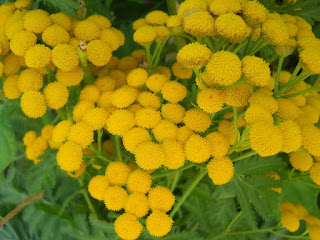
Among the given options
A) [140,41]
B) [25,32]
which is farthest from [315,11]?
[25,32]

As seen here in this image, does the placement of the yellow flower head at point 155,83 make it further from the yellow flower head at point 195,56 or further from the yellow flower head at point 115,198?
the yellow flower head at point 115,198

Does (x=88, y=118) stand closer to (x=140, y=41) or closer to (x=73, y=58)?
(x=73, y=58)

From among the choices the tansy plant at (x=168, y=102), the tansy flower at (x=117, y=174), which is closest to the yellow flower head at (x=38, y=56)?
the tansy plant at (x=168, y=102)

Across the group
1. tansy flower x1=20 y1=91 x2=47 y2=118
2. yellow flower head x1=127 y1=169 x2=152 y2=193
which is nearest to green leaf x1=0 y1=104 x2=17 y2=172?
tansy flower x1=20 y1=91 x2=47 y2=118

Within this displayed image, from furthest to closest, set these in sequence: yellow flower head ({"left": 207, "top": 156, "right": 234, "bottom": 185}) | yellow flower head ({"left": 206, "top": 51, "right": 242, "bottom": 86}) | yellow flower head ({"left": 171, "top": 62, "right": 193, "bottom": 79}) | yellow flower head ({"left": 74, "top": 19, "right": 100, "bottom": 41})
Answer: yellow flower head ({"left": 171, "top": 62, "right": 193, "bottom": 79}) < yellow flower head ({"left": 74, "top": 19, "right": 100, "bottom": 41}) < yellow flower head ({"left": 207, "top": 156, "right": 234, "bottom": 185}) < yellow flower head ({"left": 206, "top": 51, "right": 242, "bottom": 86})

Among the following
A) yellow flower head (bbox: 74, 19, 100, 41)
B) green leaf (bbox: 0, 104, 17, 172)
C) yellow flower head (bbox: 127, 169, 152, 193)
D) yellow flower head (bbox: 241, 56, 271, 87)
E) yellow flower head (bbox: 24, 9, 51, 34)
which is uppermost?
yellow flower head (bbox: 24, 9, 51, 34)

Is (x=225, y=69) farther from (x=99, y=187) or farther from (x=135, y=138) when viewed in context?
(x=99, y=187)

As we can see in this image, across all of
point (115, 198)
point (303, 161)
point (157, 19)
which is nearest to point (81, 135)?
point (115, 198)

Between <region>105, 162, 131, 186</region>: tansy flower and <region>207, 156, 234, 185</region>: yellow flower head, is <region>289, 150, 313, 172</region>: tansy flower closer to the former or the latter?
<region>207, 156, 234, 185</region>: yellow flower head
